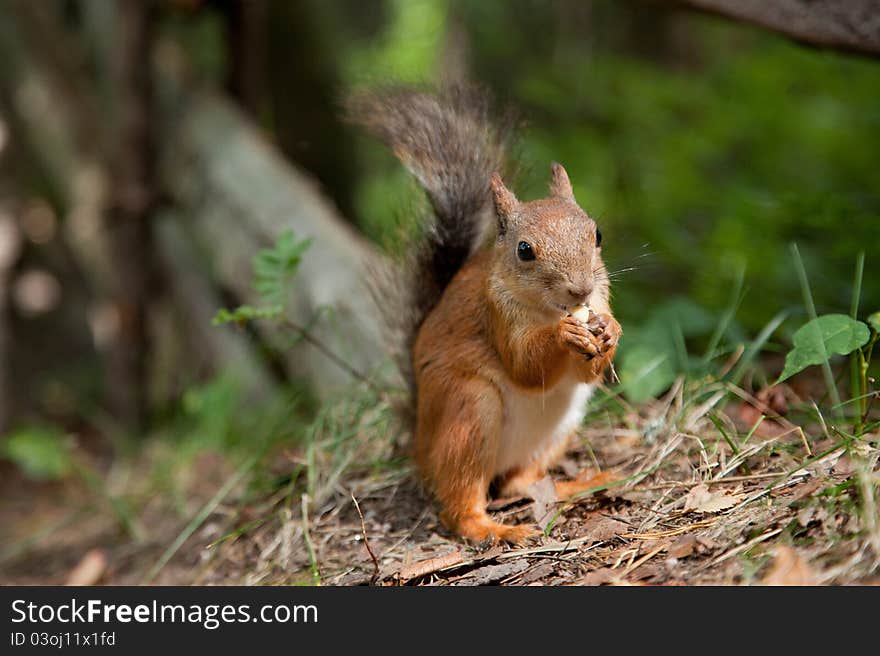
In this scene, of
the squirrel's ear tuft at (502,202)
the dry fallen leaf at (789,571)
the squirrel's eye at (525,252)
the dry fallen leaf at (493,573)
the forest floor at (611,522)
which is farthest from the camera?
the squirrel's ear tuft at (502,202)

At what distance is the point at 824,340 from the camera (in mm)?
2002

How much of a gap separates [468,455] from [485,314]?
0.36 m

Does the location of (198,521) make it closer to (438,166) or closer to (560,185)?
(438,166)

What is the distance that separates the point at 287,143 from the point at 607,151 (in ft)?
6.65

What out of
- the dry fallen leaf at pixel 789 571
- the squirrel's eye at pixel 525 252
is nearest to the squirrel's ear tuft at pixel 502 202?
the squirrel's eye at pixel 525 252

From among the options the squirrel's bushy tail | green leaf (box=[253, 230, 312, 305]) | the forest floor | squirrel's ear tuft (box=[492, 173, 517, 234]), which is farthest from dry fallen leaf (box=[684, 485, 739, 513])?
green leaf (box=[253, 230, 312, 305])

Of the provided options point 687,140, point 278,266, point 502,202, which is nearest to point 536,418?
point 502,202

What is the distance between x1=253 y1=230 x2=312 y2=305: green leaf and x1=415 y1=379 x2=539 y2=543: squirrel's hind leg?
0.68 m

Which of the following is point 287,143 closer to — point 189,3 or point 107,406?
point 189,3

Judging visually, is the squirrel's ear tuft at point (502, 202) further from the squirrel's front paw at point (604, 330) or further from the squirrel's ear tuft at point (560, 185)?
the squirrel's front paw at point (604, 330)

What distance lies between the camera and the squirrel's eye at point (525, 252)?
2016 mm

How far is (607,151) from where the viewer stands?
550 centimetres
